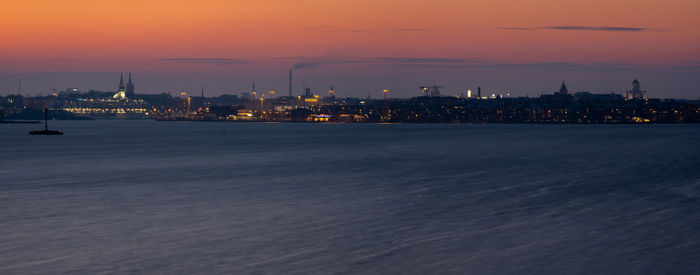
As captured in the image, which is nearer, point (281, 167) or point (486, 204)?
point (486, 204)

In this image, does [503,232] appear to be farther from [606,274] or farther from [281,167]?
[281,167]

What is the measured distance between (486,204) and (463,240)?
25.5ft

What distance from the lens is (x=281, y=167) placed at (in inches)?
1850

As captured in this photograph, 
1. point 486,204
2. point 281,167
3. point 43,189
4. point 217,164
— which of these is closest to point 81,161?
point 217,164

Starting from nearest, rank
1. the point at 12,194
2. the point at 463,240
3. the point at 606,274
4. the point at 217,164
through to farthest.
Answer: the point at 606,274, the point at 463,240, the point at 12,194, the point at 217,164

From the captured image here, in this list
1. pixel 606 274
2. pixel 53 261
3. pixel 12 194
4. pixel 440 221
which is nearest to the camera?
pixel 606 274

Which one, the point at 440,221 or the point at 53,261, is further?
the point at 440,221

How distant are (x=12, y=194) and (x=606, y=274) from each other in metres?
24.9

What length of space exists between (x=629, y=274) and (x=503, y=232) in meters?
4.99

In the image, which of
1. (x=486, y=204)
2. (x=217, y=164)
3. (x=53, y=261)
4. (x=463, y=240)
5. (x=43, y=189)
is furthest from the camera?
(x=217, y=164)

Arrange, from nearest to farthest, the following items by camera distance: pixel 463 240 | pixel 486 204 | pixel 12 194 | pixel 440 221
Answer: pixel 463 240, pixel 440 221, pixel 486 204, pixel 12 194

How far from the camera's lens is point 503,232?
737 inches

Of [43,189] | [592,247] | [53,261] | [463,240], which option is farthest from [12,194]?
[592,247]

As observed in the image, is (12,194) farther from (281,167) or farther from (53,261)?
(281,167)
